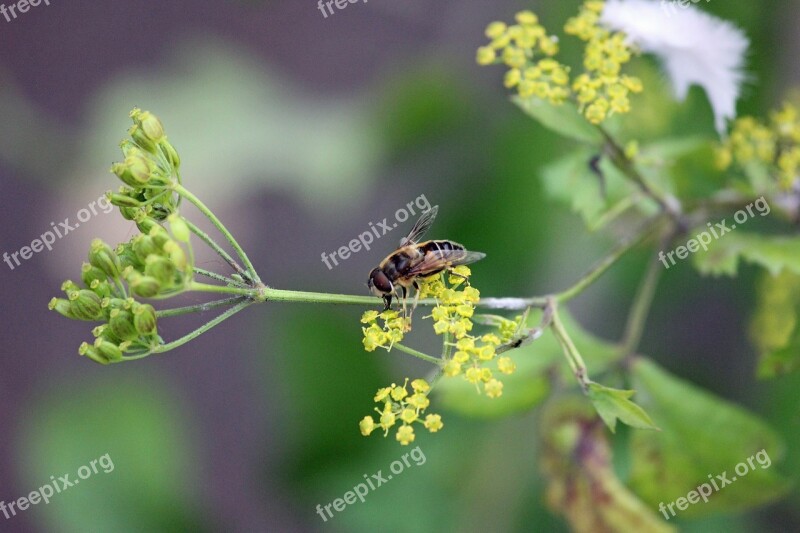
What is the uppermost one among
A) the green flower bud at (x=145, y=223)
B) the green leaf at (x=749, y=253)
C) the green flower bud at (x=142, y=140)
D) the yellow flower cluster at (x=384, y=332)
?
the green flower bud at (x=142, y=140)

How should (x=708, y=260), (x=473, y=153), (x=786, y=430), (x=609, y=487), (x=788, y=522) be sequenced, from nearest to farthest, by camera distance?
(x=708, y=260) → (x=609, y=487) → (x=786, y=430) → (x=788, y=522) → (x=473, y=153)

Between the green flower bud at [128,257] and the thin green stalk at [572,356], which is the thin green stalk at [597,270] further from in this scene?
the green flower bud at [128,257]

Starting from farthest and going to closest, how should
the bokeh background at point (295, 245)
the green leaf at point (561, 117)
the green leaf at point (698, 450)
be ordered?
the bokeh background at point (295, 245) → the green leaf at point (698, 450) → the green leaf at point (561, 117)

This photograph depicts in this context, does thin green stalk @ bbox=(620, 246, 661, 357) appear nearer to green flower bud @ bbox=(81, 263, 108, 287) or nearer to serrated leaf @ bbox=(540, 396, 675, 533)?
serrated leaf @ bbox=(540, 396, 675, 533)

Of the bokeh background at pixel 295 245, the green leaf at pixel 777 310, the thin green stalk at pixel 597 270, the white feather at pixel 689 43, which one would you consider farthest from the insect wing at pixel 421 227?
the bokeh background at pixel 295 245

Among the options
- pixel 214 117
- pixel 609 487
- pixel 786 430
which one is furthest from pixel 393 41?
pixel 609 487

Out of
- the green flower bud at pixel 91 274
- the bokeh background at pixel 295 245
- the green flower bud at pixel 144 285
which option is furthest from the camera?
the bokeh background at pixel 295 245

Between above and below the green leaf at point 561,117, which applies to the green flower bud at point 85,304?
above

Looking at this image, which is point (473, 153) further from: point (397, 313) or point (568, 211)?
point (397, 313)
